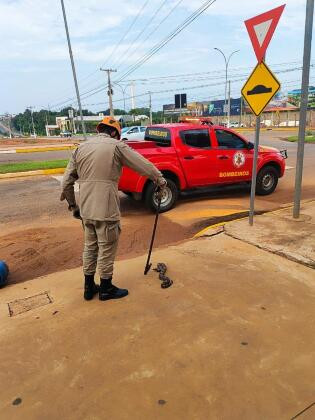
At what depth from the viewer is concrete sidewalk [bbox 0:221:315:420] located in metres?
2.37

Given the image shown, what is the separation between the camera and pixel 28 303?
382cm

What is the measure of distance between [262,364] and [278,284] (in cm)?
141

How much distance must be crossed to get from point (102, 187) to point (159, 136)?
4957 millimetres

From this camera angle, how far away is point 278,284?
3.96 meters

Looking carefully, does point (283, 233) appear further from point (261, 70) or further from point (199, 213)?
point (261, 70)

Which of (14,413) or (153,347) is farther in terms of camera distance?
(153,347)

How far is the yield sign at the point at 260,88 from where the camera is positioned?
5.29 metres

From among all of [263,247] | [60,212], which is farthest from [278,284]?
[60,212]

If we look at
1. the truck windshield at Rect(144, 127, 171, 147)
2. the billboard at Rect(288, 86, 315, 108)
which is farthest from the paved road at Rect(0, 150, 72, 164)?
the billboard at Rect(288, 86, 315, 108)

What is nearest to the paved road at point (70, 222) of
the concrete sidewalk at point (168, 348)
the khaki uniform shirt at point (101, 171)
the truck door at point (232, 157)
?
the truck door at point (232, 157)

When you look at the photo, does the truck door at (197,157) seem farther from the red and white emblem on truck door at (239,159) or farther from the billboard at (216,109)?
the billboard at (216,109)

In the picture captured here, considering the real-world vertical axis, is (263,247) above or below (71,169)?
below

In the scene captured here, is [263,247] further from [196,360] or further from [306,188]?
[306,188]

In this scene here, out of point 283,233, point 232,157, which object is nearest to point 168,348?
point 283,233
